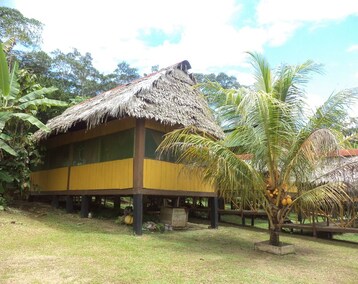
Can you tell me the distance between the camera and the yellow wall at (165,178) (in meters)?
8.86

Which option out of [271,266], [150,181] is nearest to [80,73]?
[150,181]

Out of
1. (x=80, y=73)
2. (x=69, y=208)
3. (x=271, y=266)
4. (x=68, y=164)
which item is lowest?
(x=271, y=266)

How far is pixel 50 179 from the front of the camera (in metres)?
12.5

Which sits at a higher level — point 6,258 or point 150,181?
point 150,181

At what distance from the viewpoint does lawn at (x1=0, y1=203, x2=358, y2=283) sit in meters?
4.80

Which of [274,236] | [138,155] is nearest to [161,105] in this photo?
[138,155]

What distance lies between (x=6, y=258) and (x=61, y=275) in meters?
1.46

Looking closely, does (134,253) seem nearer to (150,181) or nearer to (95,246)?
(95,246)

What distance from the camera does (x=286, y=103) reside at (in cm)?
727

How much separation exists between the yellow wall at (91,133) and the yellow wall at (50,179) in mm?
1015

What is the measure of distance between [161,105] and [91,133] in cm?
288

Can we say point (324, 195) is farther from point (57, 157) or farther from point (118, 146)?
point (57, 157)

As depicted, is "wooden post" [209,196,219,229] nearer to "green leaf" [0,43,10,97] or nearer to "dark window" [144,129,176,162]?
"dark window" [144,129,176,162]

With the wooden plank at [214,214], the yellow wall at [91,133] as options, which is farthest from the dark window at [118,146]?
the wooden plank at [214,214]
